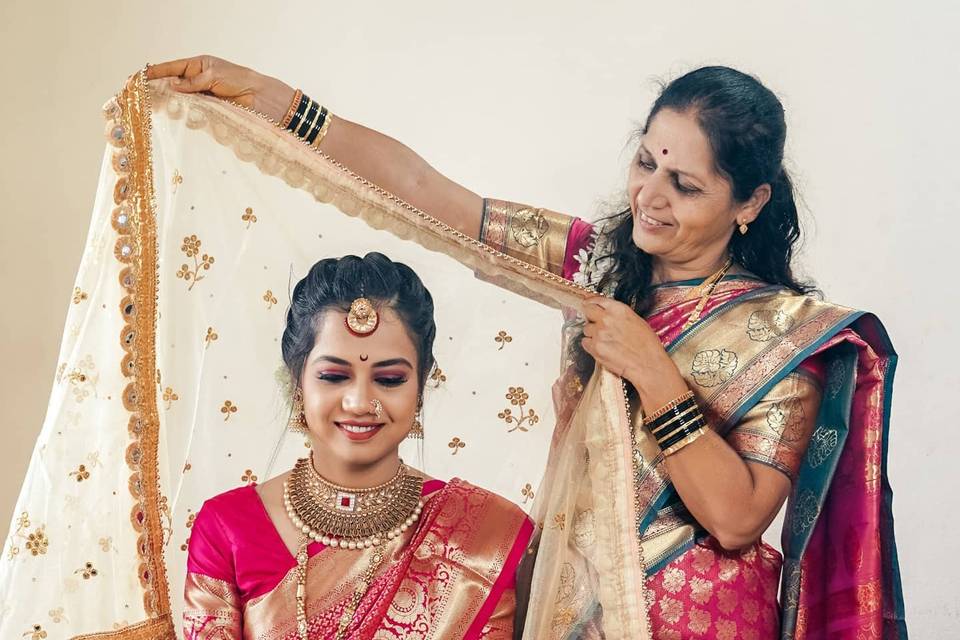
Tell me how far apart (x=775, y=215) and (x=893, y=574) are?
668 millimetres

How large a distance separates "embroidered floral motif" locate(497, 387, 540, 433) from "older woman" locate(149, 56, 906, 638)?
0.06m

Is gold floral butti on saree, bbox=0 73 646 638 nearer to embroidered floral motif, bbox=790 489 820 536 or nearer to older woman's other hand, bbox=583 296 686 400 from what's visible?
older woman's other hand, bbox=583 296 686 400

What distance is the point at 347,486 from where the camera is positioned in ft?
6.07

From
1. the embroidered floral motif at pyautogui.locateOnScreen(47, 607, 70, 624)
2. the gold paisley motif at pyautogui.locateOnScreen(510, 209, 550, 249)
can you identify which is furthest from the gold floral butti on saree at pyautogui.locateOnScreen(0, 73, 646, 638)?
the gold paisley motif at pyautogui.locateOnScreen(510, 209, 550, 249)

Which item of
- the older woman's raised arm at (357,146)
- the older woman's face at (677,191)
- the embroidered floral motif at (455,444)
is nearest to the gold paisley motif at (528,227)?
the older woman's raised arm at (357,146)

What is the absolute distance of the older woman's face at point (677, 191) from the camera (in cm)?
198

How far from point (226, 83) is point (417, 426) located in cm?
67

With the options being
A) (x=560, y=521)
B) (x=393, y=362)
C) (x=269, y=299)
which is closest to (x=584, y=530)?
(x=560, y=521)

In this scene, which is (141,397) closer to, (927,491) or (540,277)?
(540,277)

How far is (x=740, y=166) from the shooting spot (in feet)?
6.52

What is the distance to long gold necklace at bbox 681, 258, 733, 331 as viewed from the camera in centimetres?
204

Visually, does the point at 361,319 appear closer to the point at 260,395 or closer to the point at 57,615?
the point at 260,395

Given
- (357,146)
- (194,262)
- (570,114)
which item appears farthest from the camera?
(570,114)

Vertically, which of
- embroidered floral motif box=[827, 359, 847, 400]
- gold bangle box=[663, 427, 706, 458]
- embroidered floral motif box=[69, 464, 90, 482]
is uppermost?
embroidered floral motif box=[827, 359, 847, 400]
